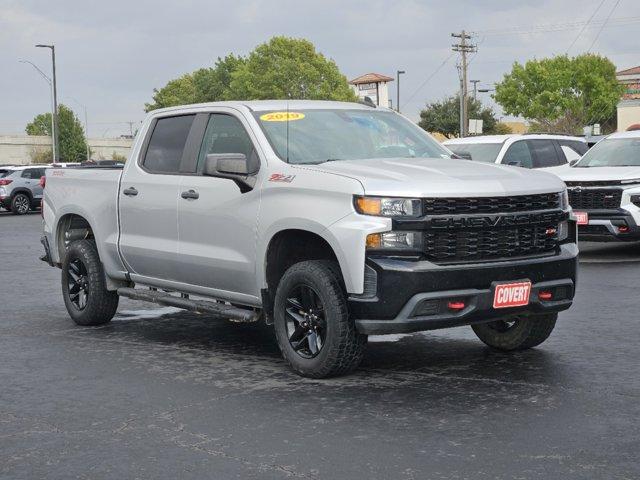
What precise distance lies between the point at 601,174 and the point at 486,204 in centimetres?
878

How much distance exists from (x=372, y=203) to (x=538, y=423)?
1.66 metres

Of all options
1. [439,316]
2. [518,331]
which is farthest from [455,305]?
[518,331]

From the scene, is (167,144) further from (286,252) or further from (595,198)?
(595,198)

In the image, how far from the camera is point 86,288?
9.59m

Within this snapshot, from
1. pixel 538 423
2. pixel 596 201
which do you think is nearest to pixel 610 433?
pixel 538 423

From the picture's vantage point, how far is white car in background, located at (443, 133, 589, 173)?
17.8m

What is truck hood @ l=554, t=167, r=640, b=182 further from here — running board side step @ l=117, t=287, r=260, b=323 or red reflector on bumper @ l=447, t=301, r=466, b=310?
red reflector on bumper @ l=447, t=301, r=466, b=310

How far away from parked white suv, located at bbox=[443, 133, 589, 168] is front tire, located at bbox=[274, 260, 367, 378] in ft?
35.5

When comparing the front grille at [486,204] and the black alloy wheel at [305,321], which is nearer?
the front grille at [486,204]

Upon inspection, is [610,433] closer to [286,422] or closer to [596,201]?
[286,422]

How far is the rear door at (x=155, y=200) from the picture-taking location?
8273 mm

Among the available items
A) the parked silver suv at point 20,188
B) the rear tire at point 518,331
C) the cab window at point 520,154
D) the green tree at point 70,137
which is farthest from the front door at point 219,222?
the green tree at point 70,137

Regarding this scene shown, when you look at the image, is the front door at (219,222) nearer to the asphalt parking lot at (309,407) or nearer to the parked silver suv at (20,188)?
the asphalt parking lot at (309,407)

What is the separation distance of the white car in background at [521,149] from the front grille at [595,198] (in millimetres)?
2599
